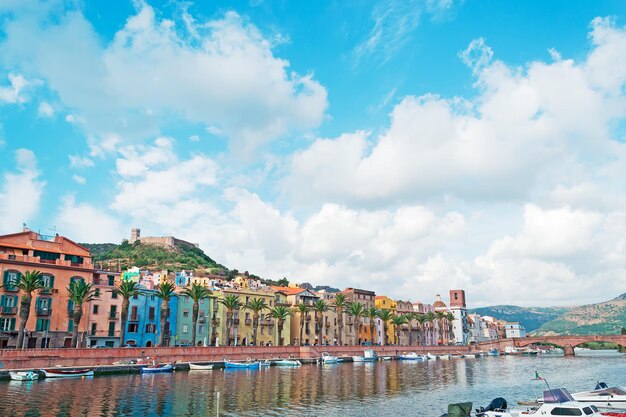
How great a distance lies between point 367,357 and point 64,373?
2895 inches

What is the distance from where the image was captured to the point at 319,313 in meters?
136

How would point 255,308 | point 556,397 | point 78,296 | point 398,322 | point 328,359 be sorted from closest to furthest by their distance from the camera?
point 556,397, point 78,296, point 328,359, point 255,308, point 398,322

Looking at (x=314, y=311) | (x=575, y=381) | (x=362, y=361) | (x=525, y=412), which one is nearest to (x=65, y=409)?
(x=525, y=412)

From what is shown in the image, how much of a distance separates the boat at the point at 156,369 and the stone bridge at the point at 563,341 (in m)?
137

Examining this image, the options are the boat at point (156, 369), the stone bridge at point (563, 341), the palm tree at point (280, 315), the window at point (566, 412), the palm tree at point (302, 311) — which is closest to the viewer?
the window at point (566, 412)

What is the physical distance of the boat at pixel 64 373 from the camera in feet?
215

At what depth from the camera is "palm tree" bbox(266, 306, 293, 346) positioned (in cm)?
11824

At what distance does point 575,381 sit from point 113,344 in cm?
8231

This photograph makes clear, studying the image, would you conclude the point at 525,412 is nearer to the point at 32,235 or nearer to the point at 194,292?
the point at 194,292

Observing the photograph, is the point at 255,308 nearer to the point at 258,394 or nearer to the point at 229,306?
the point at 229,306

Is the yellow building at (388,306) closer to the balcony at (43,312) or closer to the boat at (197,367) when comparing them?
the boat at (197,367)

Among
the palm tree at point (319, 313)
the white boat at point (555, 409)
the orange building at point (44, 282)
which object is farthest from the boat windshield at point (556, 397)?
the palm tree at point (319, 313)

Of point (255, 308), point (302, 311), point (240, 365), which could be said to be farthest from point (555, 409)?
point (302, 311)

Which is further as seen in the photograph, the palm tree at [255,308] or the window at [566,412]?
the palm tree at [255,308]
